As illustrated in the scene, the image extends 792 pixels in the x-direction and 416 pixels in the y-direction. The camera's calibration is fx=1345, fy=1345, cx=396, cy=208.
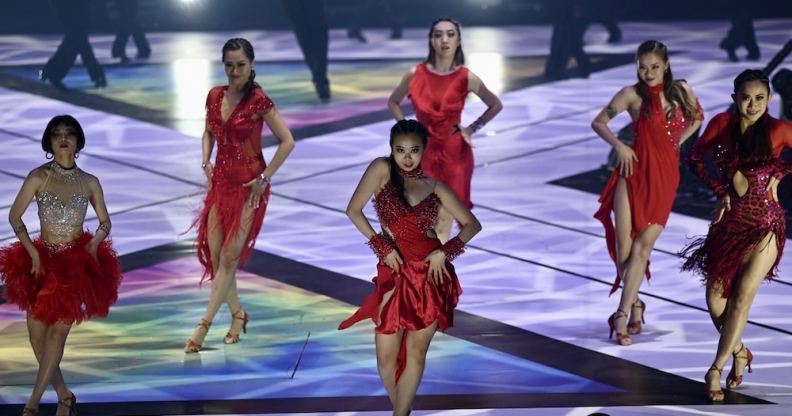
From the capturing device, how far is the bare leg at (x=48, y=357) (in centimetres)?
532

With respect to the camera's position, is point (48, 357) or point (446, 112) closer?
point (48, 357)

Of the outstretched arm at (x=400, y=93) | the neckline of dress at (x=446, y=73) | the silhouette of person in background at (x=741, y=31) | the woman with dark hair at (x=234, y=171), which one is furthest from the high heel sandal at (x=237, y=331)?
the silhouette of person in background at (x=741, y=31)

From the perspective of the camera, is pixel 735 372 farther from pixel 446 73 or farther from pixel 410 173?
pixel 446 73

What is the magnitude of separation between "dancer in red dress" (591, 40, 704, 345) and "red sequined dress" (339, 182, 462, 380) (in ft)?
5.49

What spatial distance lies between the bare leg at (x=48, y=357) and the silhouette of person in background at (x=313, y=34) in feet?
21.6

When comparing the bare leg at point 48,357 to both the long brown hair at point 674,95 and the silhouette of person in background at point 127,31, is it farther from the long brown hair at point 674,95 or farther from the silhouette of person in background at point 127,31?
the silhouette of person in background at point 127,31

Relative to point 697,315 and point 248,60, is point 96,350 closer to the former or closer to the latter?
point 248,60

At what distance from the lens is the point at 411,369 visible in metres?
5.07

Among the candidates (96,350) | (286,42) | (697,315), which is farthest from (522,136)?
(96,350)

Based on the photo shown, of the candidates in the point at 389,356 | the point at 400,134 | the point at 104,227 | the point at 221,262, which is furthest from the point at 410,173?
the point at 221,262

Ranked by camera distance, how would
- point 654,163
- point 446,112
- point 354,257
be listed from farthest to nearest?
point 354,257 < point 446,112 < point 654,163

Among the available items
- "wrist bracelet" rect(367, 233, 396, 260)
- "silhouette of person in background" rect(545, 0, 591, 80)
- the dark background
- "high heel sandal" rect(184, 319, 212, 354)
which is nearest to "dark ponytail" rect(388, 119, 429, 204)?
"wrist bracelet" rect(367, 233, 396, 260)

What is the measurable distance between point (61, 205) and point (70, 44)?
619cm

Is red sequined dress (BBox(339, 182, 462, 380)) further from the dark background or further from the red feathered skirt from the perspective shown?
the dark background
